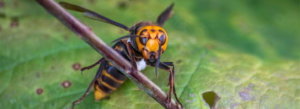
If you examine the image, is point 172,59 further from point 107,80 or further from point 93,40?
point 93,40

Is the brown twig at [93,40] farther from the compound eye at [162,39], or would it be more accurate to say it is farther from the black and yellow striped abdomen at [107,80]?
the black and yellow striped abdomen at [107,80]

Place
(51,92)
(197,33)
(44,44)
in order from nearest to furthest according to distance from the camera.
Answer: (51,92), (44,44), (197,33)

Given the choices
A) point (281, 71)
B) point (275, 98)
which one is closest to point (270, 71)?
point (281, 71)

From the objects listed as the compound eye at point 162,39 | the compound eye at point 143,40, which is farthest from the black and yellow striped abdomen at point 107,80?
the compound eye at point 162,39

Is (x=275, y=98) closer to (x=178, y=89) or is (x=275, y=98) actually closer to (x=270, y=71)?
(x=270, y=71)

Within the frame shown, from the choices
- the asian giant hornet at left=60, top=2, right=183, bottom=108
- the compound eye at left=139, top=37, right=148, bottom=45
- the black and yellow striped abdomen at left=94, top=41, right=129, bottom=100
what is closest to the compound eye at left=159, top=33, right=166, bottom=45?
the asian giant hornet at left=60, top=2, right=183, bottom=108

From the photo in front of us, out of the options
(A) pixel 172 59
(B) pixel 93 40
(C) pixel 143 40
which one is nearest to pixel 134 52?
(C) pixel 143 40

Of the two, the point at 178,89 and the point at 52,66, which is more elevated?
the point at 178,89
